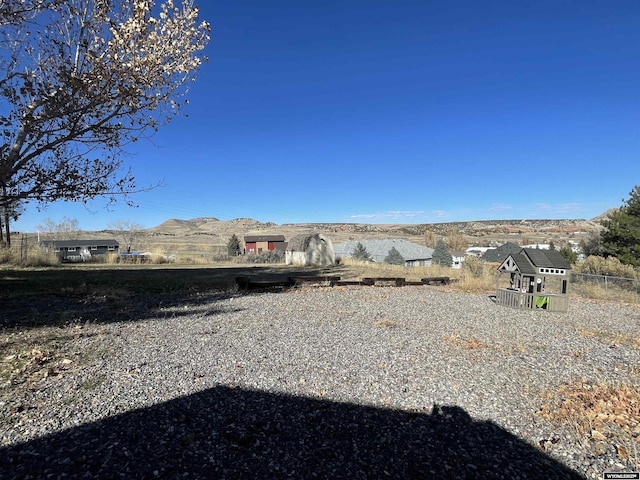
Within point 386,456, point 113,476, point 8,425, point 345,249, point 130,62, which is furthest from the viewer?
point 345,249

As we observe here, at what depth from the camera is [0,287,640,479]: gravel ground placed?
3.07m

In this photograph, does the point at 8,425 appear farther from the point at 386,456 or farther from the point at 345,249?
the point at 345,249

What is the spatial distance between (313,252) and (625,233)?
72.8ft

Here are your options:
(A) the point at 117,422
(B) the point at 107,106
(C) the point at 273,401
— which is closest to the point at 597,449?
(C) the point at 273,401

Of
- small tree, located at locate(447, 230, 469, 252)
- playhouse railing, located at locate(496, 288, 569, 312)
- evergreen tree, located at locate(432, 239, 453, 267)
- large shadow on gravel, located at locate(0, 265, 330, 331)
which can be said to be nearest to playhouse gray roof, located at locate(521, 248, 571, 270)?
playhouse railing, located at locate(496, 288, 569, 312)

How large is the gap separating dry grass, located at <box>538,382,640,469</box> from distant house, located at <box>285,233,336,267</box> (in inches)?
1027

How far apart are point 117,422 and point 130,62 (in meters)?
6.78

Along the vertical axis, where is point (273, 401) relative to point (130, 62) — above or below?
below

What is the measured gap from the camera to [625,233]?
22641mm

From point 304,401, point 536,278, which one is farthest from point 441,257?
point 304,401

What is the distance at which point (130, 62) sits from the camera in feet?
23.5

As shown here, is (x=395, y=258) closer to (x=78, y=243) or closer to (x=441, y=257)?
(x=441, y=257)

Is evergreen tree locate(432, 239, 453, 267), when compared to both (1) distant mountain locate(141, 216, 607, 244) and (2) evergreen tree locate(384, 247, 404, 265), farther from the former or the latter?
(1) distant mountain locate(141, 216, 607, 244)

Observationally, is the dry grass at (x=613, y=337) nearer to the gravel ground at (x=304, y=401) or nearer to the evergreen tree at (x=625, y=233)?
the gravel ground at (x=304, y=401)
